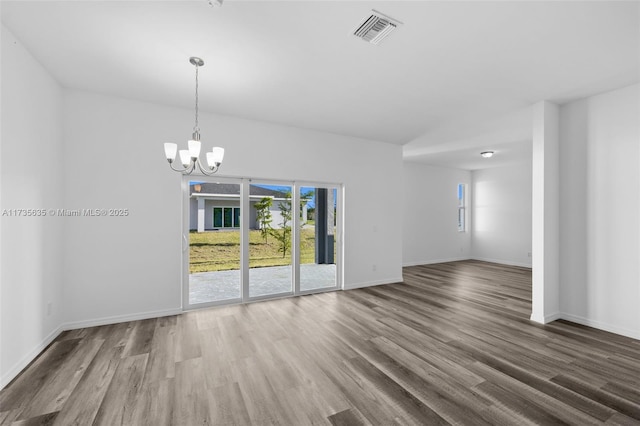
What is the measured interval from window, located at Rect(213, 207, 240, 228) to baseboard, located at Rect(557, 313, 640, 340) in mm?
4937

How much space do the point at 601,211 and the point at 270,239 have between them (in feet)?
15.3

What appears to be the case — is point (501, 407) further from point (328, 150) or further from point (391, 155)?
point (391, 155)

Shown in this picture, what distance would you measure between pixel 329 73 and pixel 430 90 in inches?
53.9

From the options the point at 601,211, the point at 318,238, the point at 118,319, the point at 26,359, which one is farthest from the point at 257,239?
the point at 601,211

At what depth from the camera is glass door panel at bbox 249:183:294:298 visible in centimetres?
467

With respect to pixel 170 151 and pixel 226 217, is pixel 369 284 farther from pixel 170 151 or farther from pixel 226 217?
pixel 170 151

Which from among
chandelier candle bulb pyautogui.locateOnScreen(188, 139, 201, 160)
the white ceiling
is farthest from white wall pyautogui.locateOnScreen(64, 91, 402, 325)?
chandelier candle bulb pyautogui.locateOnScreen(188, 139, 201, 160)

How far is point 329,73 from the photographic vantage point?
3.16 meters

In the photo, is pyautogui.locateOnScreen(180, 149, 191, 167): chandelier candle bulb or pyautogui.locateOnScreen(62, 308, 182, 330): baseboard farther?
pyautogui.locateOnScreen(62, 308, 182, 330): baseboard

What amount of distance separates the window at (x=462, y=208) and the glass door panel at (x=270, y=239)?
6.64 metres

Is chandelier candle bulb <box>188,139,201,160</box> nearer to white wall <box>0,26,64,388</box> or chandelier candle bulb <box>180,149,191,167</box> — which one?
chandelier candle bulb <box>180,149,191,167</box>

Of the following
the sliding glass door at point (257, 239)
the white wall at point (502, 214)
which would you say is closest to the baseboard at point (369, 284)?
the sliding glass door at point (257, 239)

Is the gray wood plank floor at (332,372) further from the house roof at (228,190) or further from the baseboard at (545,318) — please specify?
the house roof at (228,190)

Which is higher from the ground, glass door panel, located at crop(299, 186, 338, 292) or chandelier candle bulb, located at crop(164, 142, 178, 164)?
chandelier candle bulb, located at crop(164, 142, 178, 164)
